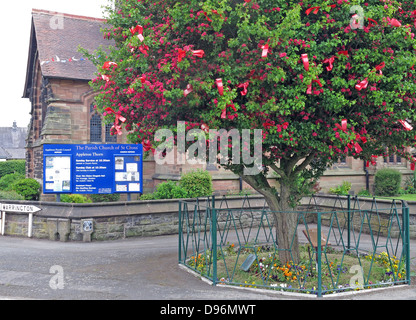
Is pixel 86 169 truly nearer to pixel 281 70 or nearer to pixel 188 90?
pixel 188 90

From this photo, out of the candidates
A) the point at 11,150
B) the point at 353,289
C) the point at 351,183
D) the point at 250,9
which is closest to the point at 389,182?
the point at 351,183

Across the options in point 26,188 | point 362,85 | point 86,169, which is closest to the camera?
point 362,85

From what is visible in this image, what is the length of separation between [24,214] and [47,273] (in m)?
5.20

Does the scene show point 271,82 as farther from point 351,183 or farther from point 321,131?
point 351,183

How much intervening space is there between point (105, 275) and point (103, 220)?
4460 millimetres

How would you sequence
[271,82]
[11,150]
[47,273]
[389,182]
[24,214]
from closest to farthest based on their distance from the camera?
[271,82], [47,273], [24,214], [389,182], [11,150]

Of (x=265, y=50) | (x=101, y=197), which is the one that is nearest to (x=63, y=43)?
(x=101, y=197)

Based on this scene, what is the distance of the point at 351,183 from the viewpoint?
976 inches

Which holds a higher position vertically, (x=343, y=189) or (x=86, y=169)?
(x=86, y=169)

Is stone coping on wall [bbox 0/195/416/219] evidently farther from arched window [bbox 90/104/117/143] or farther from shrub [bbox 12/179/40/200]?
arched window [bbox 90/104/117/143]

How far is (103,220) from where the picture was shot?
1367 cm

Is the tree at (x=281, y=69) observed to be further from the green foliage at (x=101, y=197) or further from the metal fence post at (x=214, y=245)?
the green foliage at (x=101, y=197)

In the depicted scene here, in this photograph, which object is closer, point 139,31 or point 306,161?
point 139,31

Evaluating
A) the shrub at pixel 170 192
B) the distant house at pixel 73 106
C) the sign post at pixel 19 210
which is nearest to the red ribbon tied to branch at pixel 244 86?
the shrub at pixel 170 192
